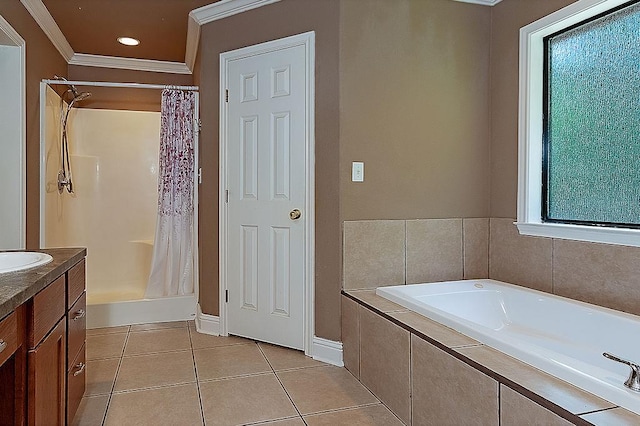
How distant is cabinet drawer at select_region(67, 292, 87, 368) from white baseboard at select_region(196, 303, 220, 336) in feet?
4.20

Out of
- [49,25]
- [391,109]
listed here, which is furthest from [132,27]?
[391,109]

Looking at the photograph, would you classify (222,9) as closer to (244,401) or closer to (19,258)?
(19,258)

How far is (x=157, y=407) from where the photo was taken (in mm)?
2207

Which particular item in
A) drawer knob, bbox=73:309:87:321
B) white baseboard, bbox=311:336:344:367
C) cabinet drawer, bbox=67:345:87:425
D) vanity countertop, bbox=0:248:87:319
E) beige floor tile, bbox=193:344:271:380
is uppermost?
vanity countertop, bbox=0:248:87:319

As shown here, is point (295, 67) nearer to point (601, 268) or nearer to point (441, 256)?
point (441, 256)

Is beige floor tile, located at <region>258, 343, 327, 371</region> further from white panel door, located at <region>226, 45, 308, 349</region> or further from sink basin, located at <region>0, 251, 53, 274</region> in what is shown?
sink basin, located at <region>0, 251, 53, 274</region>

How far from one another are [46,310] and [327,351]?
1.70 metres

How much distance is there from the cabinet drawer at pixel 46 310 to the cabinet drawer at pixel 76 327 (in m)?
0.14

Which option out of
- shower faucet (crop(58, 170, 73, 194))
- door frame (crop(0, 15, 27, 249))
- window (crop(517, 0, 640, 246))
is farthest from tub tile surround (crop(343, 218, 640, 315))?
shower faucet (crop(58, 170, 73, 194))

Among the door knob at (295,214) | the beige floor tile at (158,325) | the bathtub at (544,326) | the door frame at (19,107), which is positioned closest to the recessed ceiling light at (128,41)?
the door frame at (19,107)

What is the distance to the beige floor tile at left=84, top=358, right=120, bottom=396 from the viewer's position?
239 centimetres

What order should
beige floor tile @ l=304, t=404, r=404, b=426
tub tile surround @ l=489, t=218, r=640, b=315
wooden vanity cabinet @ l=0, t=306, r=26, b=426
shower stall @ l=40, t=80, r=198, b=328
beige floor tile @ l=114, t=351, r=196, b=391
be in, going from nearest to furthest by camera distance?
wooden vanity cabinet @ l=0, t=306, r=26, b=426 → beige floor tile @ l=304, t=404, r=404, b=426 → tub tile surround @ l=489, t=218, r=640, b=315 → beige floor tile @ l=114, t=351, r=196, b=391 → shower stall @ l=40, t=80, r=198, b=328

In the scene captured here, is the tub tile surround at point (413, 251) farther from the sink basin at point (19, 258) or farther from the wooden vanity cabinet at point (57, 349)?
the sink basin at point (19, 258)

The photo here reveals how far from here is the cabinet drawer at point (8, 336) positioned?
45.9 inches
